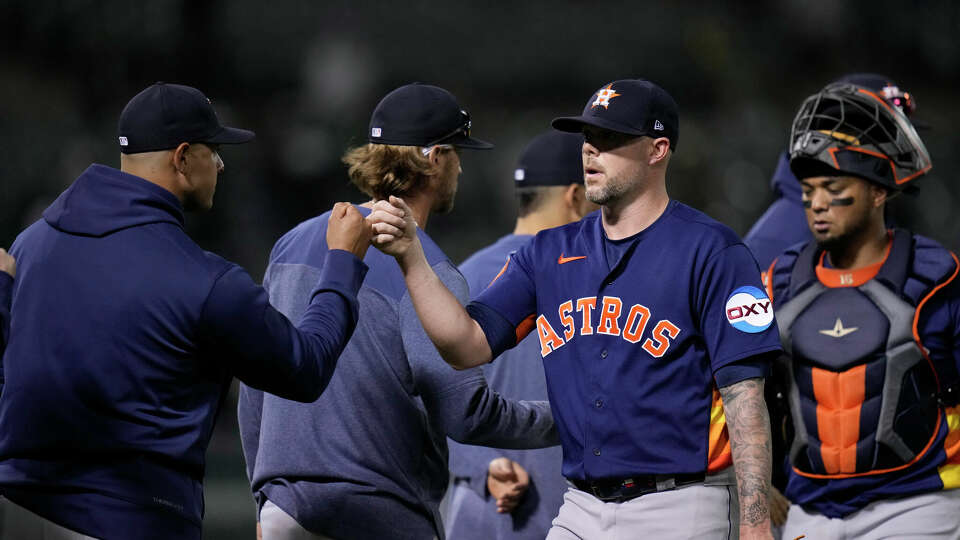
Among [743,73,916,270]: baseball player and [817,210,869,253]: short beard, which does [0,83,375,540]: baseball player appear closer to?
[817,210,869,253]: short beard

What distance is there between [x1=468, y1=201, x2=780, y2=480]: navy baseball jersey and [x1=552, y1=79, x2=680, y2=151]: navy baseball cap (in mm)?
276

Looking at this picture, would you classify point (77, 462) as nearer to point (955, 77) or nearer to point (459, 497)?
point (459, 497)

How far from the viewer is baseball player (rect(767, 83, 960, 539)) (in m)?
3.98

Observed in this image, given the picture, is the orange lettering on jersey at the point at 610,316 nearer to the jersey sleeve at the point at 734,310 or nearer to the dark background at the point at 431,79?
the jersey sleeve at the point at 734,310

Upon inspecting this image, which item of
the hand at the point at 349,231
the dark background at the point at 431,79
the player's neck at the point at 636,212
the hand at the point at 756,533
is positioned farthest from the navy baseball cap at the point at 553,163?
the dark background at the point at 431,79

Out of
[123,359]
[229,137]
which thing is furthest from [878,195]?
[123,359]

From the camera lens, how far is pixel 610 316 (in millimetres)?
3510

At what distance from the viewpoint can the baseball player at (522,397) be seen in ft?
15.2

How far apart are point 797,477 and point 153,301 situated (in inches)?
93.4

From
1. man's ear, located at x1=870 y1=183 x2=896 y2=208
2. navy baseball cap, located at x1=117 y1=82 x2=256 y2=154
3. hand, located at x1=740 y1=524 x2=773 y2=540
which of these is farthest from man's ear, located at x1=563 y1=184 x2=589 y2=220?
hand, located at x1=740 y1=524 x2=773 y2=540

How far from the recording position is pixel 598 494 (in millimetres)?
3496

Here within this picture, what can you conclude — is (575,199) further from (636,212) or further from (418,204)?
(636,212)

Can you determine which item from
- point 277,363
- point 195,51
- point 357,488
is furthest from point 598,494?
point 195,51

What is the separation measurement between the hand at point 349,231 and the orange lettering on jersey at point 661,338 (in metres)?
0.88
